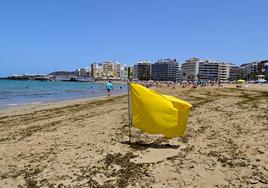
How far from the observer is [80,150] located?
27.0ft

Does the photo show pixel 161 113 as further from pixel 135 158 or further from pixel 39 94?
pixel 39 94

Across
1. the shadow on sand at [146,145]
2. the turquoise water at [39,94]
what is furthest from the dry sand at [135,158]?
the turquoise water at [39,94]

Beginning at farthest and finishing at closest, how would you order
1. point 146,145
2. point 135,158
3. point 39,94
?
point 39,94
point 146,145
point 135,158

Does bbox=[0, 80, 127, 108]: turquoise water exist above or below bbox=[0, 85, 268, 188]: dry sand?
below

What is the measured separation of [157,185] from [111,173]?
994 mm

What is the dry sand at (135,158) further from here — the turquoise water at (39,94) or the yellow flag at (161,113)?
the turquoise water at (39,94)

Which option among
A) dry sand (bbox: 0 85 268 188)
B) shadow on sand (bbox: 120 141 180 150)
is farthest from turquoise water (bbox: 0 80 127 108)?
shadow on sand (bbox: 120 141 180 150)

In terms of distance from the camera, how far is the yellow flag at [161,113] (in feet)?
28.7

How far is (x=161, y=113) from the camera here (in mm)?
8773

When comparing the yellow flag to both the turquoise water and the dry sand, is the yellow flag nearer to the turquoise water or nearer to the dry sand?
the dry sand

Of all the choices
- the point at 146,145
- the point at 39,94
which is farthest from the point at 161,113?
the point at 39,94

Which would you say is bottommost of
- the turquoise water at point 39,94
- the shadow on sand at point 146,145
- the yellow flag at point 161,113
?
the turquoise water at point 39,94

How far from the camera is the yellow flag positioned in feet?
28.7

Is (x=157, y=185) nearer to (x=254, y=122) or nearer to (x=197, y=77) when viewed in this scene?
(x=254, y=122)
